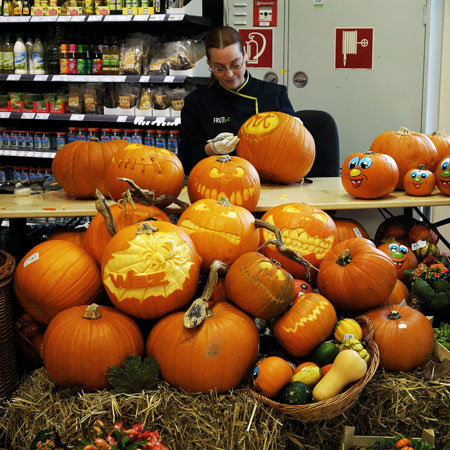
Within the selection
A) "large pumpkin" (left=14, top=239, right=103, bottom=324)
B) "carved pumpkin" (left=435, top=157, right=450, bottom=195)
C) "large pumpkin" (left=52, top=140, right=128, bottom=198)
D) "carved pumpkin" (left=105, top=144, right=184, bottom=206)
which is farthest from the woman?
"large pumpkin" (left=14, top=239, right=103, bottom=324)

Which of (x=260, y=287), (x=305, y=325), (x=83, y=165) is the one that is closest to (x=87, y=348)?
(x=260, y=287)

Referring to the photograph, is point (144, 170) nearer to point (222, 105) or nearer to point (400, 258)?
point (400, 258)

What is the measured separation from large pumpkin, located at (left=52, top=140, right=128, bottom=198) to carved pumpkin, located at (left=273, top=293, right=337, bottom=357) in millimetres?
1044

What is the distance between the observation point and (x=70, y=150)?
91.5 inches

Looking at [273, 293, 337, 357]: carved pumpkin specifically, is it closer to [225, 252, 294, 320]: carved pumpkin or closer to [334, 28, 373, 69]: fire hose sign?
[225, 252, 294, 320]: carved pumpkin

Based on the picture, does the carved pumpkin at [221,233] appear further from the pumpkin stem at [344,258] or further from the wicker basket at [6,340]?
the wicker basket at [6,340]

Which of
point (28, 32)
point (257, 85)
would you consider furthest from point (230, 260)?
point (28, 32)

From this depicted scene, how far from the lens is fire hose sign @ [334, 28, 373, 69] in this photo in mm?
4621

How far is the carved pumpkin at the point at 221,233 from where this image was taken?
5.99ft

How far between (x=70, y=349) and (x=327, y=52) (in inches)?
149

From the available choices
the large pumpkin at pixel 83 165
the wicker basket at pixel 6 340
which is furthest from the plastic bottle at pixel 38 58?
the wicker basket at pixel 6 340

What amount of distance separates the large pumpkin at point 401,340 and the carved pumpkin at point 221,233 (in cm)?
48

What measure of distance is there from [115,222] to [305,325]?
0.73 meters

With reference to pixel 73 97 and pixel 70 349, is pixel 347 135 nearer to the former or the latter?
pixel 73 97
